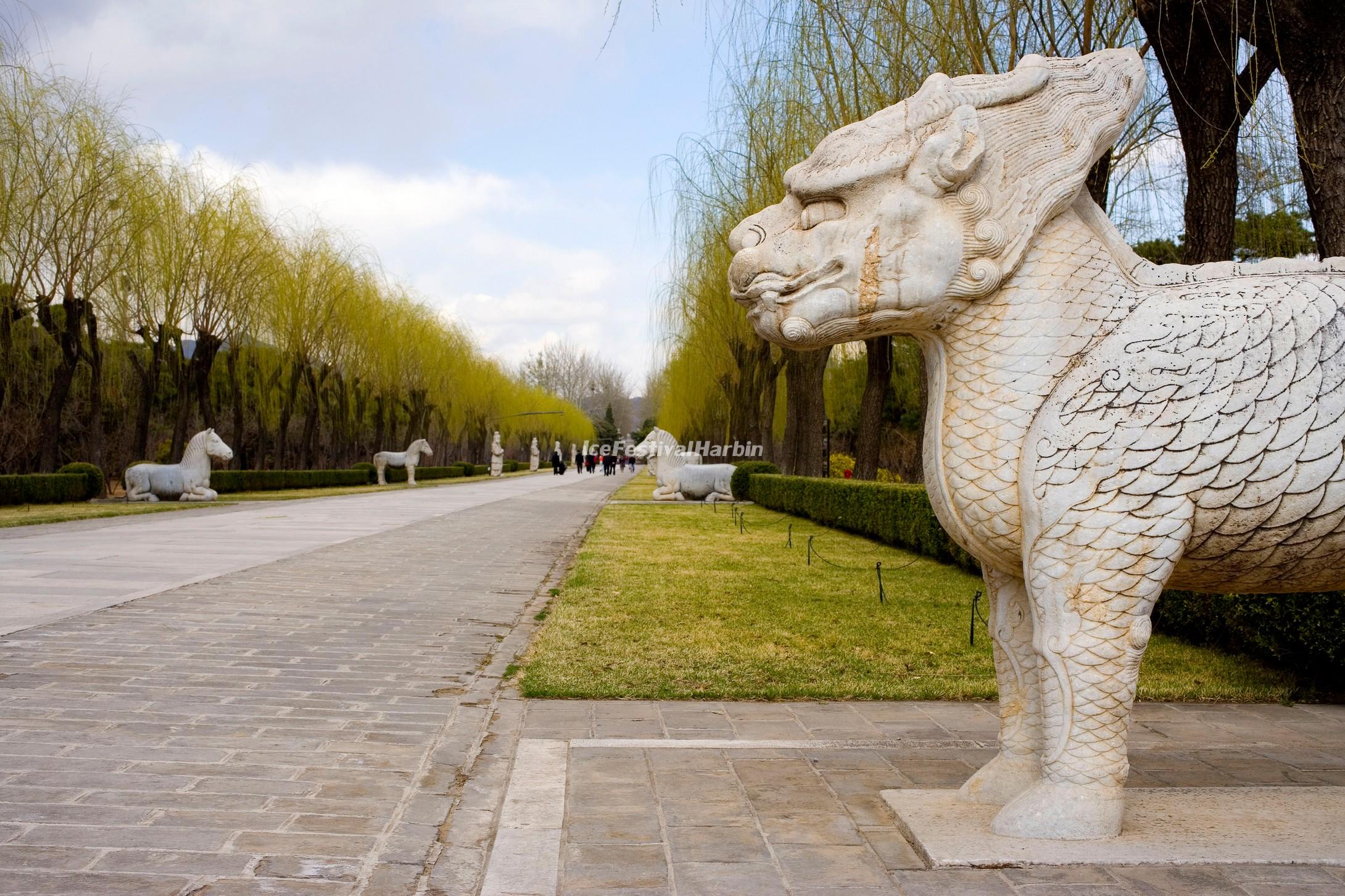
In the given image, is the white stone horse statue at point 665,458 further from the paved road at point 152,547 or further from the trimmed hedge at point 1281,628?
the trimmed hedge at point 1281,628

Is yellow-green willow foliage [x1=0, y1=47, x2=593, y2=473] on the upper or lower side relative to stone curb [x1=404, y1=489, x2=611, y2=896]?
upper

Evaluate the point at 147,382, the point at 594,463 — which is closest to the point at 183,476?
the point at 147,382

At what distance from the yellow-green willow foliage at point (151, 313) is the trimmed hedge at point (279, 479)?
152cm

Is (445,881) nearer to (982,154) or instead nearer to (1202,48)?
(982,154)

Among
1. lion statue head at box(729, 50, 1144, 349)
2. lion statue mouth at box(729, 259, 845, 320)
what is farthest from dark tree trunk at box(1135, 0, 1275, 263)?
lion statue mouth at box(729, 259, 845, 320)

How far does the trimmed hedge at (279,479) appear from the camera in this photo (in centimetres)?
2614

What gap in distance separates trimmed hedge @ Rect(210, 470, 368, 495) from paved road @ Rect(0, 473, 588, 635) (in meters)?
5.16

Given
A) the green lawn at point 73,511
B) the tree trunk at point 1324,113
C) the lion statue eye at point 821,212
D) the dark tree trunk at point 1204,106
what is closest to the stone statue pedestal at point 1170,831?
the lion statue eye at point 821,212

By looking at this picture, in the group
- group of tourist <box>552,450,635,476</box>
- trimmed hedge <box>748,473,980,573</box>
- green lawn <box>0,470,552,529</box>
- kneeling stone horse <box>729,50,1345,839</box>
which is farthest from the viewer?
group of tourist <box>552,450,635,476</box>

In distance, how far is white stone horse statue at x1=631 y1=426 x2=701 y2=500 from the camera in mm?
25109

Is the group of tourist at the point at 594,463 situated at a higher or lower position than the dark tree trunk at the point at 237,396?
lower

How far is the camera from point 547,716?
4.66 meters

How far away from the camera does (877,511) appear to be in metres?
14.1

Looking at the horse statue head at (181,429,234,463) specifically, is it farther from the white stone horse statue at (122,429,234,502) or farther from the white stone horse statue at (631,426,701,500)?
the white stone horse statue at (631,426,701,500)
